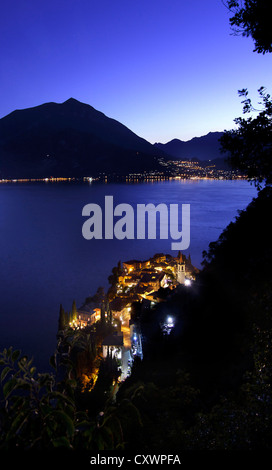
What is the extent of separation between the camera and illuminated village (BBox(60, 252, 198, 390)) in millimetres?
14836

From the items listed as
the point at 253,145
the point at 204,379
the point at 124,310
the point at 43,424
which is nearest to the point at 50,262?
the point at 124,310

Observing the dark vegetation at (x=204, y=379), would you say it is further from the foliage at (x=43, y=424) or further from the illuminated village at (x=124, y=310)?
the illuminated village at (x=124, y=310)

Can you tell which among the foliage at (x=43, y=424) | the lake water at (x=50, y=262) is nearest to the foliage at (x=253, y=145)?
the foliage at (x=43, y=424)

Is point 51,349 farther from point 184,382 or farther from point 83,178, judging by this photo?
point 83,178

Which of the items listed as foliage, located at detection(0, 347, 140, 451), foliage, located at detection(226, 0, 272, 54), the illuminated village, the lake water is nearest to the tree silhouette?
foliage, located at detection(226, 0, 272, 54)

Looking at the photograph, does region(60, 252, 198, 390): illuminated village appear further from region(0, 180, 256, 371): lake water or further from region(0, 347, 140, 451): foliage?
region(0, 347, 140, 451): foliage

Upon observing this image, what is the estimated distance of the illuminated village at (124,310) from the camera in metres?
14.8

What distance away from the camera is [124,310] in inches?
784

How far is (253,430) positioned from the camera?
321 centimetres

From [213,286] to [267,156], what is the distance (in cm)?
425

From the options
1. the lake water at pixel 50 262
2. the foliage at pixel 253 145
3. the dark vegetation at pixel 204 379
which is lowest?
the lake water at pixel 50 262

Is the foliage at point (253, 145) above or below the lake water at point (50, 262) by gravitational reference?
above

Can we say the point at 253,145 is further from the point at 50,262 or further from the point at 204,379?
the point at 50,262
